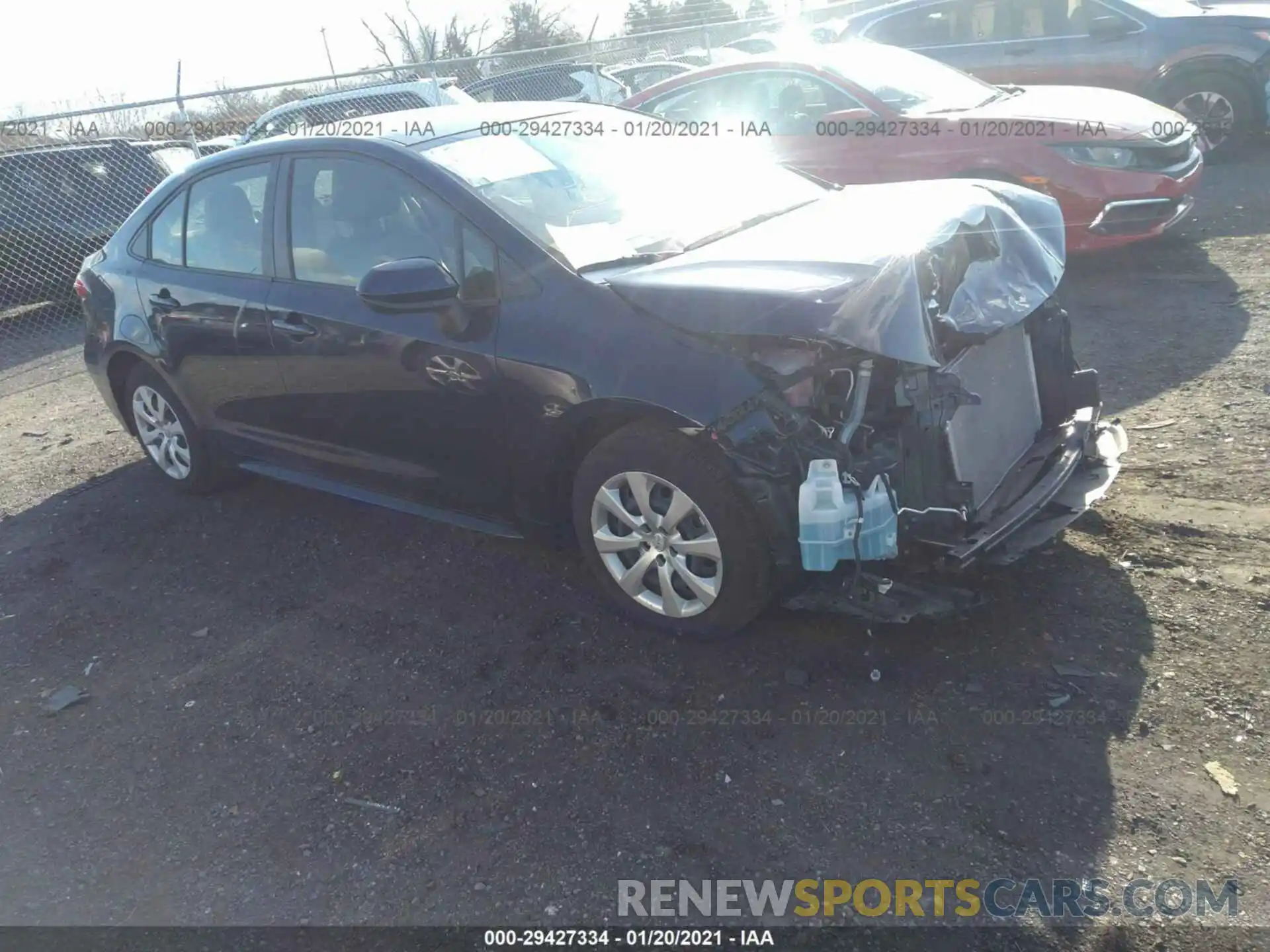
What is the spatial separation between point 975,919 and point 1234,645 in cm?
141

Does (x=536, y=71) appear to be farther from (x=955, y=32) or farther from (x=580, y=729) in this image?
(x=580, y=729)

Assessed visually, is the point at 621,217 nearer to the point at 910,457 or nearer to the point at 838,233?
the point at 838,233

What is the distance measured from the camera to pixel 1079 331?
607 centimetres

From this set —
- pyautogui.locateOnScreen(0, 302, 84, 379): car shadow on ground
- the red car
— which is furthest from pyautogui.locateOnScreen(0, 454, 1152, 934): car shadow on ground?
pyautogui.locateOnScreen(0, 302, 84, 379): car shadow on ground

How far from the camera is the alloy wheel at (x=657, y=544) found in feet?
10.8

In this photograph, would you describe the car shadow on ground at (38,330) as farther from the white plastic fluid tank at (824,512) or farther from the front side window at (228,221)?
the white plastic fluid tank at (824,512)

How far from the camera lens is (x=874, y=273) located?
3059 mm

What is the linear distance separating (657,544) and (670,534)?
0.07m

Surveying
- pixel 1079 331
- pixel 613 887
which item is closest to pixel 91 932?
pixel 613 887

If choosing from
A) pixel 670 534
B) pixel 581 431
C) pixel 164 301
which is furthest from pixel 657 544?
pixel 164 301

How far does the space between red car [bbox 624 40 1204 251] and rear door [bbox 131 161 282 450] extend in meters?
3.09

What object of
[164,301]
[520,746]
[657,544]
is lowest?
[520,746]

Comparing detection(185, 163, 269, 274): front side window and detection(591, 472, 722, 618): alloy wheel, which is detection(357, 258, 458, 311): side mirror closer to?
detection(591, 472, 722, 618): alloy wheel

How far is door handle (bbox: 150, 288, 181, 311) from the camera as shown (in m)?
4.75
